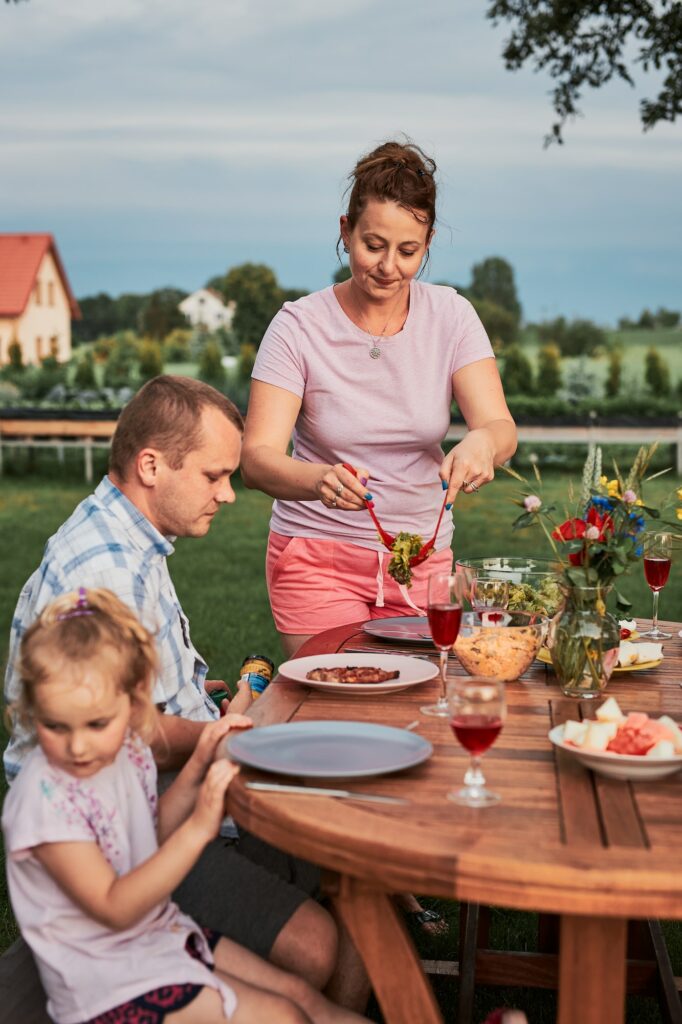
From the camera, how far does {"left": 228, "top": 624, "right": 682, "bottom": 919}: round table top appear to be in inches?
60.4

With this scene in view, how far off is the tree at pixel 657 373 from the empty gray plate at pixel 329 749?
17.0m

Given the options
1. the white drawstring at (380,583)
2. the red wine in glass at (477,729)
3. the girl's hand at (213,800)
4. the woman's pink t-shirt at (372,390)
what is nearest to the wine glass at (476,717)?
the red wine in glass at (477,729)

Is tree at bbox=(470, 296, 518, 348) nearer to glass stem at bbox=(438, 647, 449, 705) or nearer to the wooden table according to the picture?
glass stem at bbox=(438, 647, 449, 705)

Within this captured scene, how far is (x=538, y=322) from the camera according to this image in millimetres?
18734

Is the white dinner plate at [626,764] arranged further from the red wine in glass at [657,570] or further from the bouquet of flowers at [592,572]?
the red wine in glass at [657,570]

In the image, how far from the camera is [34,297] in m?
23.1

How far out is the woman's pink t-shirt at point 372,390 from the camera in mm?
3234

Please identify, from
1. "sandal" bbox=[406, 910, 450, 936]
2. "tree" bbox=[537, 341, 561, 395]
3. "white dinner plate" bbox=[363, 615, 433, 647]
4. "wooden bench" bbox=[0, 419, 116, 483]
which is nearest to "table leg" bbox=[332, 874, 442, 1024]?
"white dinner plate" bbox=[363, 615, 433, 647]

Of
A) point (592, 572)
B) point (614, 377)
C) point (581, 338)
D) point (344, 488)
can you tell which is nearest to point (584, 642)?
point (592, 572)

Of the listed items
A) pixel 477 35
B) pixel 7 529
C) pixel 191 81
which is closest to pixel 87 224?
pixel 191 81

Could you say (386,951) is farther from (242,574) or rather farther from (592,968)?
(242,574)

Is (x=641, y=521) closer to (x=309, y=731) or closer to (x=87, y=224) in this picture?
(x=309, y=731)

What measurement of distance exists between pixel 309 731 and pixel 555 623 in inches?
22.3

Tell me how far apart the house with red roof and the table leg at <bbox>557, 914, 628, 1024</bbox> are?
19972 mm
